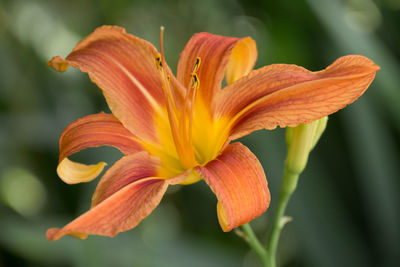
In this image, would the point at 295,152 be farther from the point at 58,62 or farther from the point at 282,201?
the point at 58,62

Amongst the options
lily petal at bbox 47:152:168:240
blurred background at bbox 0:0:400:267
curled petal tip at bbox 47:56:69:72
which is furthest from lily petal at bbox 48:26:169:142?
blurred background at bbox 0:0:400:267

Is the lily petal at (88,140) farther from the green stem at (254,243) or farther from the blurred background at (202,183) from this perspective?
the blurred background at (202,183)

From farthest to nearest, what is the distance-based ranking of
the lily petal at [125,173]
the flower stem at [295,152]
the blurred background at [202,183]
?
the blurred background at [202,183] < the flower stem at [295,152] < the lily petal at [125,173]

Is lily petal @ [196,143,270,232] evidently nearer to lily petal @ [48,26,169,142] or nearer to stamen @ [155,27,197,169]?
stamen @ [155,27,197,169]

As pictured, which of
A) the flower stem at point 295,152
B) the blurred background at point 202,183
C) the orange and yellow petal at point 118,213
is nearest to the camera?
the orange and yellow petal at point 118,213

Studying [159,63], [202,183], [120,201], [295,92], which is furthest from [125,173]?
[202,183]

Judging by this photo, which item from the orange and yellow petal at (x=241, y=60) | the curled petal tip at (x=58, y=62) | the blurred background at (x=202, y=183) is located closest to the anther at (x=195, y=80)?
the orange and yellow petal at (x=241, y=60)

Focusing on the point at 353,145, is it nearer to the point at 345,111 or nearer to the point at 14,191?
the point at 345,111

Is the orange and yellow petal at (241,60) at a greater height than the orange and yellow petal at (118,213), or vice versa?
the orange and yellow petal at (241,60)
